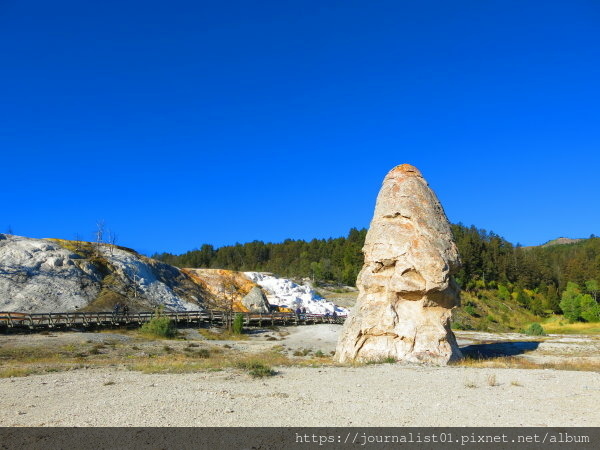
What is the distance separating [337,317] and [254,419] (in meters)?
48.8

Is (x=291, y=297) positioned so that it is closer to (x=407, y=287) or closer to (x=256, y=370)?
(x=407, y=287)

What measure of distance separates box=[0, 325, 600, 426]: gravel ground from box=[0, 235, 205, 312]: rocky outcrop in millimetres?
32750

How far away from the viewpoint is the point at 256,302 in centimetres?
5922

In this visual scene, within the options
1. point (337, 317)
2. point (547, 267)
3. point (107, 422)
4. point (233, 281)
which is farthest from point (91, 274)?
point (547, 267)

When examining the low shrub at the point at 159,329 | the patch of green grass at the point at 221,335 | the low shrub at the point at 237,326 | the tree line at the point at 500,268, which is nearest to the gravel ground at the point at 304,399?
the low shrub at the point at 159,329

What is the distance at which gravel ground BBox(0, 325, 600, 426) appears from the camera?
8.78 meters

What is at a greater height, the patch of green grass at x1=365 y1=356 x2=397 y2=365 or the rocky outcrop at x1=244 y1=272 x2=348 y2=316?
the rocky outcrop at x1=244 y1=272 x2=348 y2=316

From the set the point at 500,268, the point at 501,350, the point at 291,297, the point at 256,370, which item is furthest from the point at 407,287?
the point at 500,268

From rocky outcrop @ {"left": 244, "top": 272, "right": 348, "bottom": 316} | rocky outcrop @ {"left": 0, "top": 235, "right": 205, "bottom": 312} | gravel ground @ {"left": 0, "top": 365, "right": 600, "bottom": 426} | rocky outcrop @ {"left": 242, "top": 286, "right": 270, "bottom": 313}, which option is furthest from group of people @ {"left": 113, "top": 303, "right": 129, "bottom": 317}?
gravel ground @ {"left": 0, "top": 365, "right": 600, "bottom": 426}

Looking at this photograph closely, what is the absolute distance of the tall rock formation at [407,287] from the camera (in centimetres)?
1881

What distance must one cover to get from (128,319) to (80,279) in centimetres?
1164

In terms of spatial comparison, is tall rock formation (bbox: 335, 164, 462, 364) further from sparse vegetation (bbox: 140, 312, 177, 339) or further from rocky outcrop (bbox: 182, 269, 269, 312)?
rocky outcrop (bbox: 182, 269, 269, 312)

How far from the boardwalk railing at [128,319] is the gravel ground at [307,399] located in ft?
79.4
